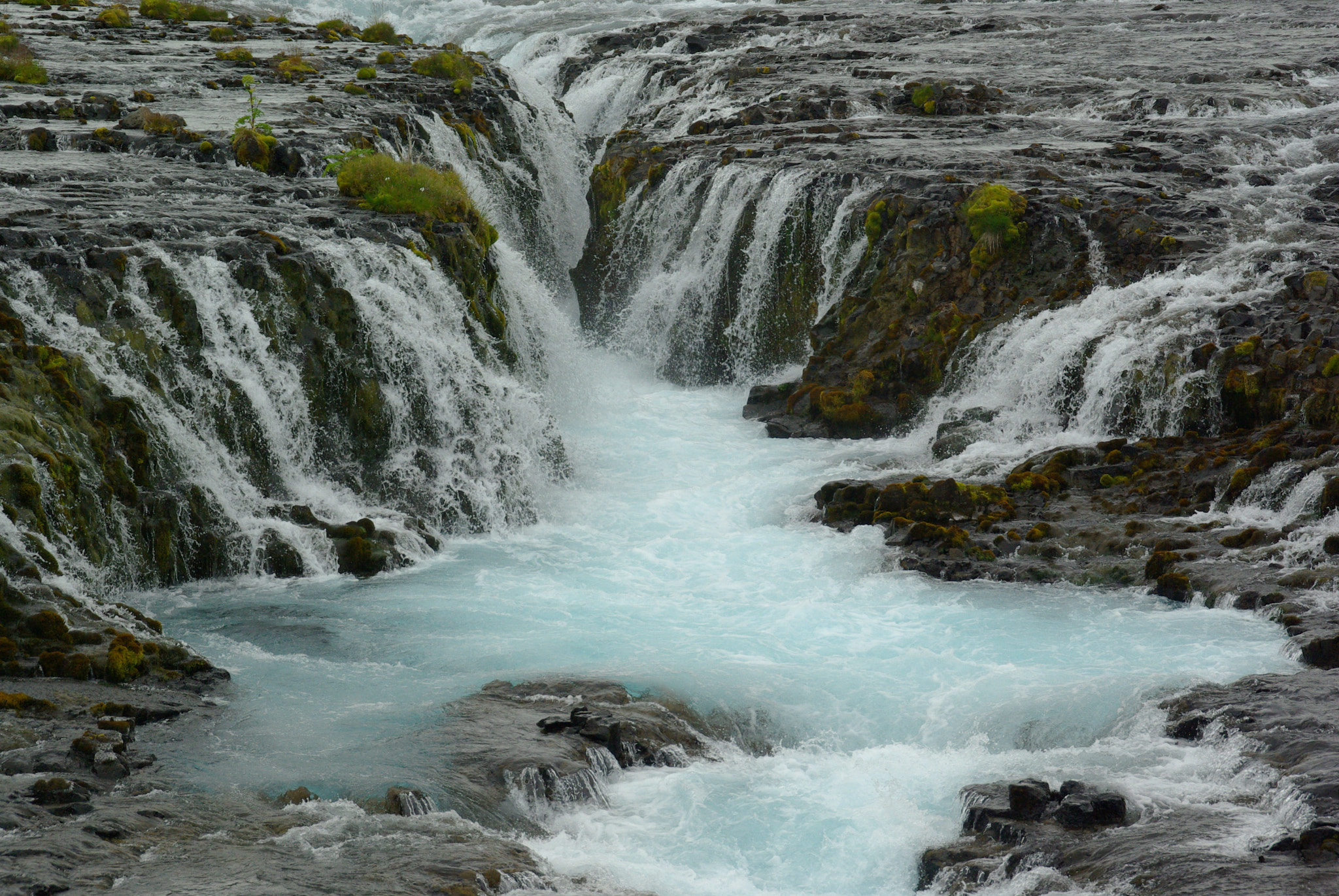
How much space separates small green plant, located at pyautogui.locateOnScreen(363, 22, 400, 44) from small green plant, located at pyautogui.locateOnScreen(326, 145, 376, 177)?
17.0 metres

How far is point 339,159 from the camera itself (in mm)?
19594

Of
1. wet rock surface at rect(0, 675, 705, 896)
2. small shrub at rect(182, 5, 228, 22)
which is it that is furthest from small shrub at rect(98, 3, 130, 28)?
wet rock surface at rect(0, 675, 705, 896)

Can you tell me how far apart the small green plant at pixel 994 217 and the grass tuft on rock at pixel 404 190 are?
776cm

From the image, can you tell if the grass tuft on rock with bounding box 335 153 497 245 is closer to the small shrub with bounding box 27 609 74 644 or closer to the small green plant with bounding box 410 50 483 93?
the small shrub with bounding box 27 609 74 644

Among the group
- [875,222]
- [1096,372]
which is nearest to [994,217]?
[875,222]

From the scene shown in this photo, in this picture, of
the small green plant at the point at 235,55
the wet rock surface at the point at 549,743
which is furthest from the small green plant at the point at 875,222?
the small green plant at the point at 235,55

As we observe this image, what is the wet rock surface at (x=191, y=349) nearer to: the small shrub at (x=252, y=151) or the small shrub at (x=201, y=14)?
the small shrub at (x=252, y=151)

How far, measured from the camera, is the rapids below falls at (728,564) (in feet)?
28.8

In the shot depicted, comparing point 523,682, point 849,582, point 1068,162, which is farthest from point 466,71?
point 523,682

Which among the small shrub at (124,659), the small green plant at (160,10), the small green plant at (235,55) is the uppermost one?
the small green plant at (160,10)

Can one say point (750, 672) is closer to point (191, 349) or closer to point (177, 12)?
point (191, 349)

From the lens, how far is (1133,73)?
28.2 m

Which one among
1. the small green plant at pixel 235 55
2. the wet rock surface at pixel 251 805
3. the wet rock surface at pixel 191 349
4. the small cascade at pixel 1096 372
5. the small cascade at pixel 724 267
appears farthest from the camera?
the small green plant at pixel 235 55

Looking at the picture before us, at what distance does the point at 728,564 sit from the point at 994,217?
7.98 metres
